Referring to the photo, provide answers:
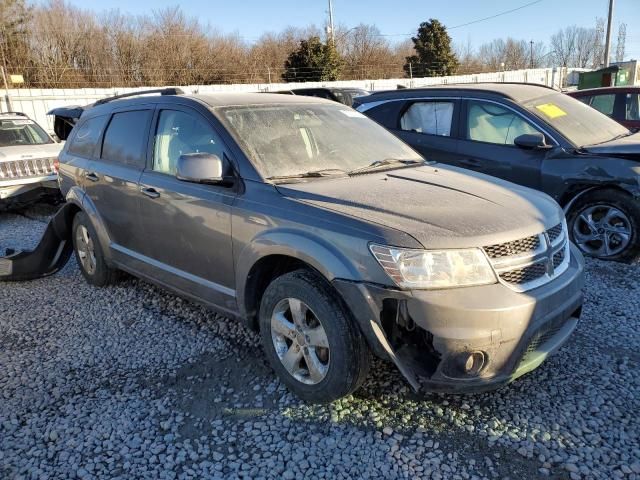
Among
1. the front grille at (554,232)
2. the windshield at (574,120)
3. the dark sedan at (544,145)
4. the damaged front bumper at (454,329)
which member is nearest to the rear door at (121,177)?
the damaged front bumper at (454,329)

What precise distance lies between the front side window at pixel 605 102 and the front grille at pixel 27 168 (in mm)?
9216

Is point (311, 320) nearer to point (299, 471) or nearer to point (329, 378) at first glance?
point (329, 378)

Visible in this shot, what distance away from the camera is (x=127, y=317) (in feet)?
14.7

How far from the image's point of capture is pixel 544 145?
17.8ft

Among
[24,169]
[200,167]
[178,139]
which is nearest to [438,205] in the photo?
[200,167]

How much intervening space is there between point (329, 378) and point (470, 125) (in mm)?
4149

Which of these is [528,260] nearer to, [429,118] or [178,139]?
[178,139]

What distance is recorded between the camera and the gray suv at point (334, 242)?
2.59m

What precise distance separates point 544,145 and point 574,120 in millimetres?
806

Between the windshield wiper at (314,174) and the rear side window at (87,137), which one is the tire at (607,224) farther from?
the rear side window at (87,137)

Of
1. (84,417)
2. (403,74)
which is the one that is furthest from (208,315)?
(403,74)

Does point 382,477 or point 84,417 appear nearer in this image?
point 382,477

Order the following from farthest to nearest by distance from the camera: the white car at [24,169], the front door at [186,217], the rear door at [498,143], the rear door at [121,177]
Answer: the white car at [24,169] → the rear door at [498,143] → the rear door at [121,177] → the front door at [186,217]

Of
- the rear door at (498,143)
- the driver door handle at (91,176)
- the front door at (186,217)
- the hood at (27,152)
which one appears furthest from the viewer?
the hood at (27,152)
